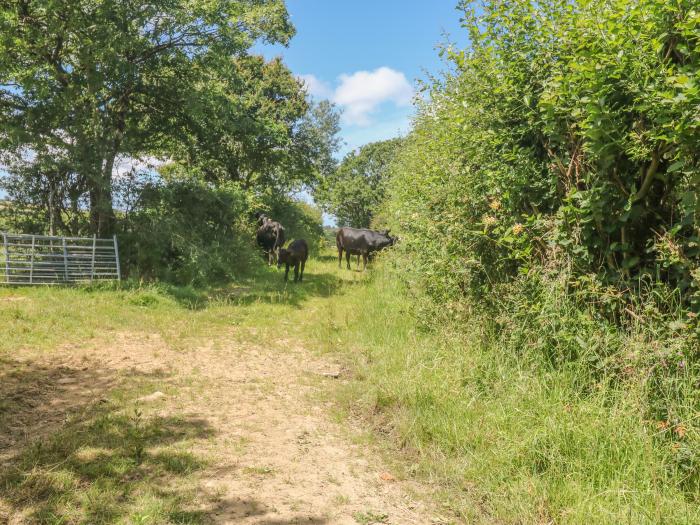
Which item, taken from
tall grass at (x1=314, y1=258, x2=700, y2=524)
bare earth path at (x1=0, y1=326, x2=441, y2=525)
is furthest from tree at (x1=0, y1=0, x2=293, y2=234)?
tall grass at (x1=314, y1=258, x2=700, y2=524)

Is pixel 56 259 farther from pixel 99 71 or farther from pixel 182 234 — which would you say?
pixel 99 71

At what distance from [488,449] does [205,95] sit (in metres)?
12.2

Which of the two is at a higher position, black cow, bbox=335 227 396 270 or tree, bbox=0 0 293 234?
tree, bbox=0 0 293 234

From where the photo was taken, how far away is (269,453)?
4074 mm

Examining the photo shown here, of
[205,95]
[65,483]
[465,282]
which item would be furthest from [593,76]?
[205,95]

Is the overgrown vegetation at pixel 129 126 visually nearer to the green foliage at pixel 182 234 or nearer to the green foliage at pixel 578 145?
the green foliage at pixel 182 234

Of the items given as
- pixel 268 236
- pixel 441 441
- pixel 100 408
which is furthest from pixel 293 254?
pixel 441 441

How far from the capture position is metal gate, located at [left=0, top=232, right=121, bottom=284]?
11297 mm

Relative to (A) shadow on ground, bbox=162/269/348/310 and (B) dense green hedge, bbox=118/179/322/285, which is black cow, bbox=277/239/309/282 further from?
(B) dense green hedge, bbox=118/179/322/285

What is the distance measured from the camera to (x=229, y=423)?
15.3ft

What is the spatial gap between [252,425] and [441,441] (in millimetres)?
2005

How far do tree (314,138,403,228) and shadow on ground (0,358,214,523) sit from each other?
35412mm

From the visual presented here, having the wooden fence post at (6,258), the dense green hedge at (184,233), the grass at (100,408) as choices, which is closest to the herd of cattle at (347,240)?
the dense green hedge at (184,233)

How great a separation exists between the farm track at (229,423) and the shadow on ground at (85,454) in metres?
0.02
